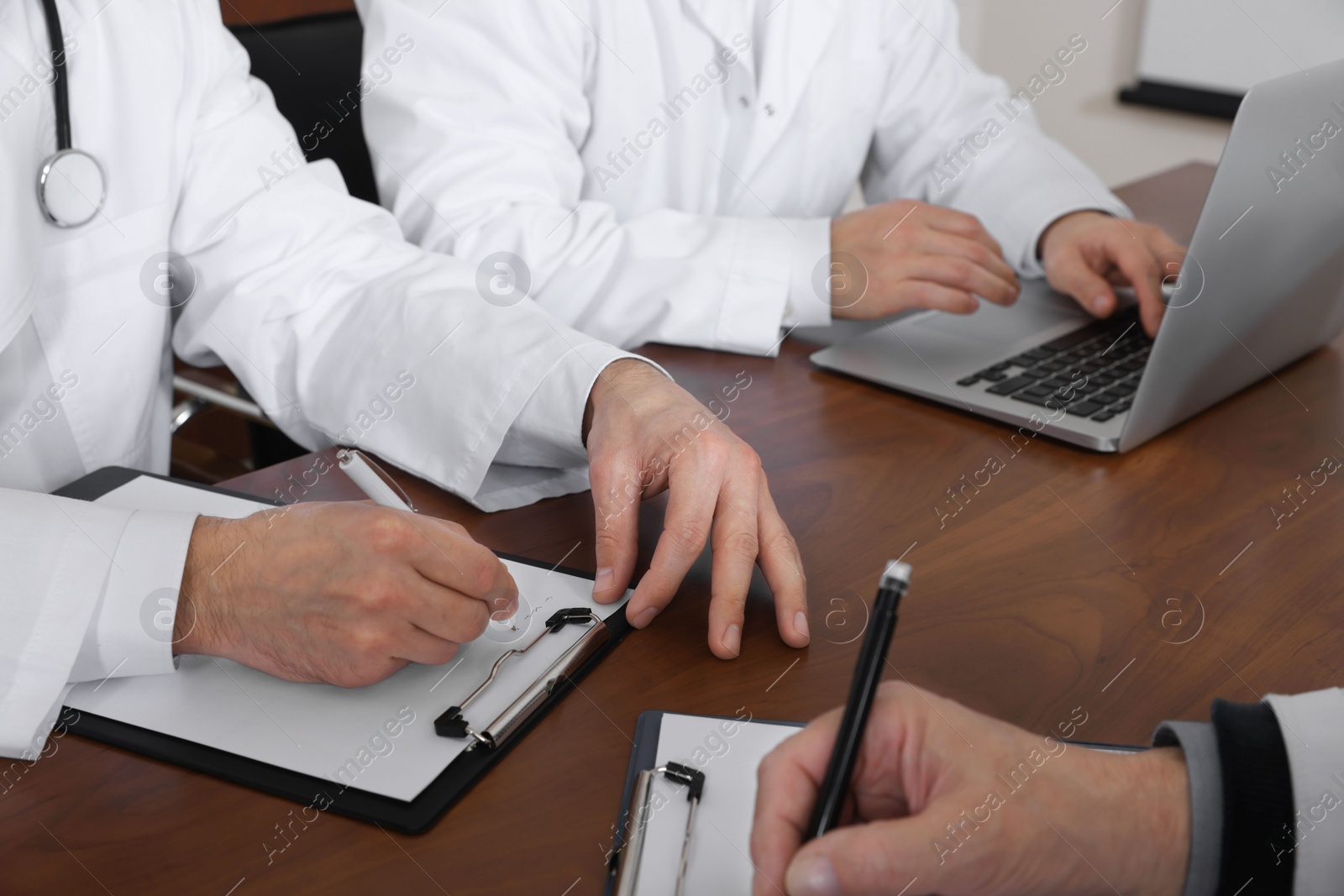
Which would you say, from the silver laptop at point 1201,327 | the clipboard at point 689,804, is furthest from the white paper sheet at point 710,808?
the silver laptop at point 1201,327

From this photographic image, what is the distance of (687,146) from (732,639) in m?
0.92

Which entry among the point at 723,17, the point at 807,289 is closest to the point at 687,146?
the point at 723,17

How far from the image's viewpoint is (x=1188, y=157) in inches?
123

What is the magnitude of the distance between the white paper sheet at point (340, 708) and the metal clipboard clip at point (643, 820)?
99 millimetres

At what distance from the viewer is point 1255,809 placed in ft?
1.60

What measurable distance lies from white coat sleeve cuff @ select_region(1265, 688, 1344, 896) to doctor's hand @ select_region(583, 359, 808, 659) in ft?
0.83

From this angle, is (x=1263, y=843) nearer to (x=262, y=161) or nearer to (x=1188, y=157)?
(x=262, y=161)

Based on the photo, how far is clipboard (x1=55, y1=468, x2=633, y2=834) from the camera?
1.66 ft

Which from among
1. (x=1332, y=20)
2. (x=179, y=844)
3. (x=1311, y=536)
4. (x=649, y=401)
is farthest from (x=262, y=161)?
(x=1332, y=20)

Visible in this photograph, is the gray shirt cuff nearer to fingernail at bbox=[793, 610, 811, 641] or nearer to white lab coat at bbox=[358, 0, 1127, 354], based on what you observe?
fingernail at bbox=[793, 610, 811, 641]

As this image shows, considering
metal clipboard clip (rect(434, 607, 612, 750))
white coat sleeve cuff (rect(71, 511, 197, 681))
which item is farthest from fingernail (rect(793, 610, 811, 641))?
white coat sleeve cuff (rect(71, 511, 197, 681))

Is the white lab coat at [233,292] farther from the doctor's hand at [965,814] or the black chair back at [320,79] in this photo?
the doctor's hand at [965,814]

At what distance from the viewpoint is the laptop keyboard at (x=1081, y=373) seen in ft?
3.02

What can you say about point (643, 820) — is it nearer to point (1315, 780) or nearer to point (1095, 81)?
point (1315, 780)
